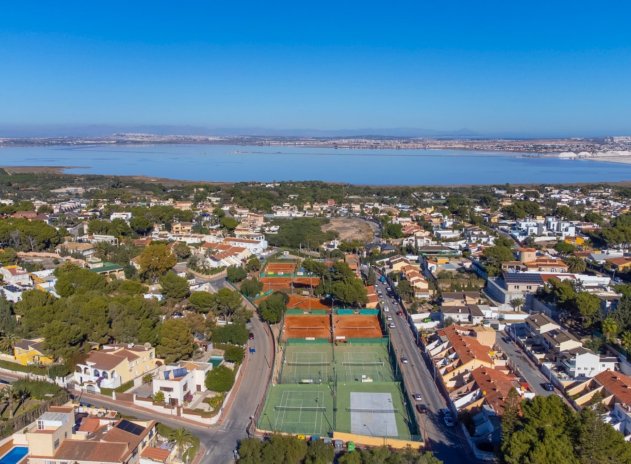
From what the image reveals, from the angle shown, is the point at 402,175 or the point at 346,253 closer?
the point at 346,253

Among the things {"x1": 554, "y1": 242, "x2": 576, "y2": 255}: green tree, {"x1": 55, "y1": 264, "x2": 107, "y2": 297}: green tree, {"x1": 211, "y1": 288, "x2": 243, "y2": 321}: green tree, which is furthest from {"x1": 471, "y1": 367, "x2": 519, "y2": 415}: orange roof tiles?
{"x1": 554, "y1": 242, "x2": 576, "y2": 255}: green tree

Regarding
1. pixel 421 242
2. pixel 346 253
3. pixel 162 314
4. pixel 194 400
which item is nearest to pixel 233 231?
pixel 346 253

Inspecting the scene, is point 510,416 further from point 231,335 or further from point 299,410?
point 231,335

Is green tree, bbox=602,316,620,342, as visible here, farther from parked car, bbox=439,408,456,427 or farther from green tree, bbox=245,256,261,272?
green tree, bbox=245,256,261,272

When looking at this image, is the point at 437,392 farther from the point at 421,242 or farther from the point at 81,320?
the point at 421,242

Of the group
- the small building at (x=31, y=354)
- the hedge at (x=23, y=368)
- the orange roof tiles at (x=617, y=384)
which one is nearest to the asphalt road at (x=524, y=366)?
the orange roof tiles at (x=617, y=384)

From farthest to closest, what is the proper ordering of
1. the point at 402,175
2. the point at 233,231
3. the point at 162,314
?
the point at 402,175 → the point at 233,231 → the point at 162,314

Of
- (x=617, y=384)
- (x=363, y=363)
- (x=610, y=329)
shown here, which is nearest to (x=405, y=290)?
(x=363, y=363)
